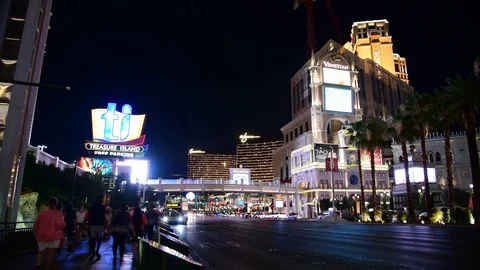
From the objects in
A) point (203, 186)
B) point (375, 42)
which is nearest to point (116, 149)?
point (203, 186)

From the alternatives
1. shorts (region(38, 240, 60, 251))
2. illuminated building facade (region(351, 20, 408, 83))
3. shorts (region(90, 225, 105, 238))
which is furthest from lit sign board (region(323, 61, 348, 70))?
shorts (region(38, 240, 60, 251))

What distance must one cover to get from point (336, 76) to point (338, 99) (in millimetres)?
7664

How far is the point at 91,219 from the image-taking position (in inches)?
504

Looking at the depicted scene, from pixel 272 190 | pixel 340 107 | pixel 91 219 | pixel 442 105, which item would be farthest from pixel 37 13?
pixel 340 107

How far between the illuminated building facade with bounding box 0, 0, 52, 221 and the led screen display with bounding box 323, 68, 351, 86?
8727 centimetres

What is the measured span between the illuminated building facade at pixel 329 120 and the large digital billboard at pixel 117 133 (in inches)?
1787

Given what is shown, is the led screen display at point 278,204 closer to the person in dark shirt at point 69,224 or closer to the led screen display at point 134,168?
the led screen display at point 134,168

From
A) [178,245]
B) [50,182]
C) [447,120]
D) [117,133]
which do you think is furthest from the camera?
[117,133]

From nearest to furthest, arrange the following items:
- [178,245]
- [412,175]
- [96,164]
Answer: [178,245] → [96,164] → [412,175]

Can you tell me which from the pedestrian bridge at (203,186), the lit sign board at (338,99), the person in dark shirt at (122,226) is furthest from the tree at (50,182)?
the lit sign board at (338,99)

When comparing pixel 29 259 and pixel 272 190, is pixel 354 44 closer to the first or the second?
pixel 272 190

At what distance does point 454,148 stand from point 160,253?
9618 cm

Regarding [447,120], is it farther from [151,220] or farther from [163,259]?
[163,259]

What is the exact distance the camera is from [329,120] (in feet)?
321
